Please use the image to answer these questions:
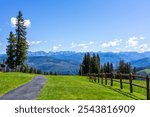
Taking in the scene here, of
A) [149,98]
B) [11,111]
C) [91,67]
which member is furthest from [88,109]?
[91,67]

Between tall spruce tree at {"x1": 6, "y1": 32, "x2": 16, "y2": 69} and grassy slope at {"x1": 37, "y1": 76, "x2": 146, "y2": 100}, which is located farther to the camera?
tall spruce tree at {"x1": 6, "y1": 32, "x2": 16, "y2": 69}

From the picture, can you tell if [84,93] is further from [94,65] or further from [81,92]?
[94,65]

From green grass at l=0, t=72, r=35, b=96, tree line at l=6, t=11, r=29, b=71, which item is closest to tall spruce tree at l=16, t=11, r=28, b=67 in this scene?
tree line at l=6, t=11, r=29, b=71

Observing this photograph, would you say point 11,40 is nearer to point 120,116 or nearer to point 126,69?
point 126,69

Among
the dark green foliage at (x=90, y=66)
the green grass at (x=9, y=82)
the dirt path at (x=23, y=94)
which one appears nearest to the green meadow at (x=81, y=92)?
the green grass at (x=9, y=82)

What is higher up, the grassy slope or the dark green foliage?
the dark green foliage

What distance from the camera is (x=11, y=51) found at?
102 meters

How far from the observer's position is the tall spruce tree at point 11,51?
100938mm

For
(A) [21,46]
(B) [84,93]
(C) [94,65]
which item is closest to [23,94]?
(B) [84,93]

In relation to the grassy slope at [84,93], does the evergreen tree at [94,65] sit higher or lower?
higher

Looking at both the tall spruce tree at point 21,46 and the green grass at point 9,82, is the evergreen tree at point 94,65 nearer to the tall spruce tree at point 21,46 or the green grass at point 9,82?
the tall spruce tree at point 21,46

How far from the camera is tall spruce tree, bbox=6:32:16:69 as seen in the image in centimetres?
10094

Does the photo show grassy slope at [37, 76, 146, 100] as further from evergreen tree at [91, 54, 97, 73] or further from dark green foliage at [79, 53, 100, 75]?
evergreen tree at [91, 54, 97, 73]

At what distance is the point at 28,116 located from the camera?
48.4 feet
